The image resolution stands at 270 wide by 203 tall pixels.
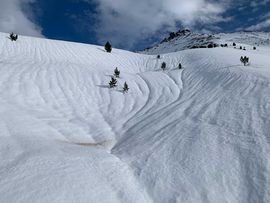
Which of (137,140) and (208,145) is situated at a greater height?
(208,145)

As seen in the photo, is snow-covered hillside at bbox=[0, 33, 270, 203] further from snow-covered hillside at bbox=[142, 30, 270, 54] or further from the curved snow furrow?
snow-covered hillside at bbox=[142, 30, 270, 54]

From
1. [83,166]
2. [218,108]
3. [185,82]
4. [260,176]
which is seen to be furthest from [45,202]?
[185,82]

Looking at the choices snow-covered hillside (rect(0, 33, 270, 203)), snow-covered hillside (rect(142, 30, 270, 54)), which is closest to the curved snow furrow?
snow-covered hillside (rect(0, 33, 270, 203))

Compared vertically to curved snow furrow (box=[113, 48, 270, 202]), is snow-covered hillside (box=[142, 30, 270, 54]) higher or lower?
higher

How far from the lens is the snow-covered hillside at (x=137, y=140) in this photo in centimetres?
550

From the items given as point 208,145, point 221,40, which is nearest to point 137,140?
point 208,145

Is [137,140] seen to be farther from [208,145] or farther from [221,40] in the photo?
[221,40]

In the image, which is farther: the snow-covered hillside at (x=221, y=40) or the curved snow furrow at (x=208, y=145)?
the snow-covered hillside at (x=221, y=40)

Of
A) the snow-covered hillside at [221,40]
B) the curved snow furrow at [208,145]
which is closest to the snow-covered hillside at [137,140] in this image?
the curved snow furrow at [208,145]

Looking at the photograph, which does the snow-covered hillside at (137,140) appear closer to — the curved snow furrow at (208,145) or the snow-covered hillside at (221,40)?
the curved snow furrow at (208,145)

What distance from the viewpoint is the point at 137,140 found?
826 cm

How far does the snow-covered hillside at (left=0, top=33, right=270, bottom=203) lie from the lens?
550 centimetres

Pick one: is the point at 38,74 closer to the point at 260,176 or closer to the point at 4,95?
the point at 4,95

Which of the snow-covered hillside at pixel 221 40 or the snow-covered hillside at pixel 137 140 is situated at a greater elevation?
the snow-covered hillside at pixel 221 40
